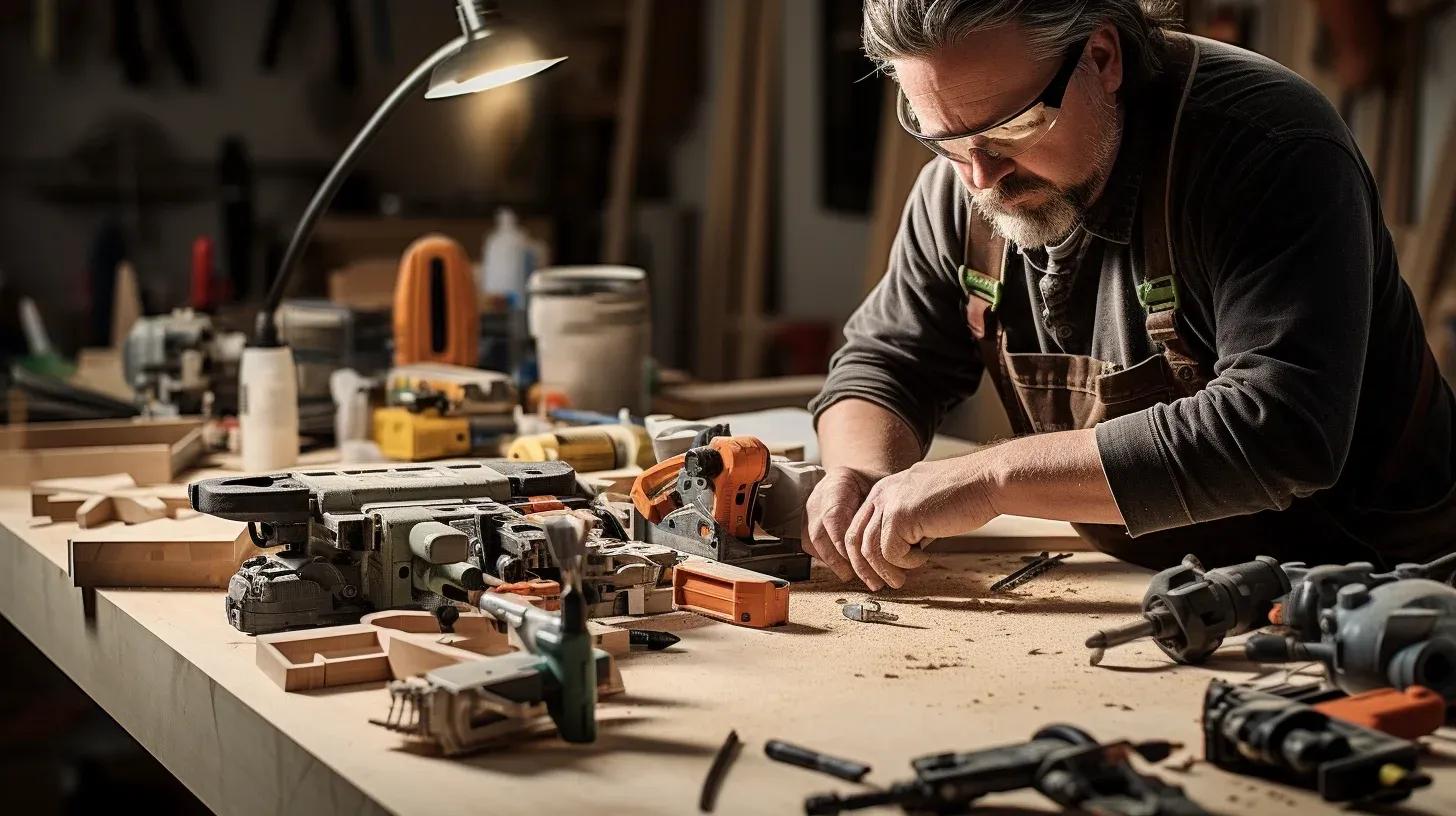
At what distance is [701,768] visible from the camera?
133 centimetres

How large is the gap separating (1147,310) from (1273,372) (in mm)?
270

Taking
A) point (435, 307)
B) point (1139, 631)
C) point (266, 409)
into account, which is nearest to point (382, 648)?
point (1139, 631)

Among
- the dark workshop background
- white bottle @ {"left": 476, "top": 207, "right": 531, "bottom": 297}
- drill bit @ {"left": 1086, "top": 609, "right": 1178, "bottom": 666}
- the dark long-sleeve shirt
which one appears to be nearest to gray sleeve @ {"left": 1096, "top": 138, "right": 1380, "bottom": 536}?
the dark long-sleeve shirt

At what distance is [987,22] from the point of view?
71.7 inches

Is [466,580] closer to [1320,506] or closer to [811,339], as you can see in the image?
[1320,506]

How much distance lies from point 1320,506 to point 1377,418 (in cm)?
14

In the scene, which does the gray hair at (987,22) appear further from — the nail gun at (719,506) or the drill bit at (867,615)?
the drill bit at (867,615)

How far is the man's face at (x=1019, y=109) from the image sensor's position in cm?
185

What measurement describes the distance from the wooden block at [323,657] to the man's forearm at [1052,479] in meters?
0.73

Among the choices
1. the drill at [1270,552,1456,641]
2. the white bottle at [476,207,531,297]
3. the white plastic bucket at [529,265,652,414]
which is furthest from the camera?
the white bottle at [476,207,531,297]

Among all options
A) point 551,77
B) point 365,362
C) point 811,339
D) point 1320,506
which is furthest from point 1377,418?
point 551,77

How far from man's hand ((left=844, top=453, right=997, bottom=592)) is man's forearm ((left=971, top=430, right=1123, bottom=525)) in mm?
23

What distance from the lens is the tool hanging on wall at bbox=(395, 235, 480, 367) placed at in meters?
3.05

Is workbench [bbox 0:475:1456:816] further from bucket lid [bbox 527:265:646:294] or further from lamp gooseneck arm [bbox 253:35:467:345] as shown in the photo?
bucket lid [bbox 527:265:646:294]
